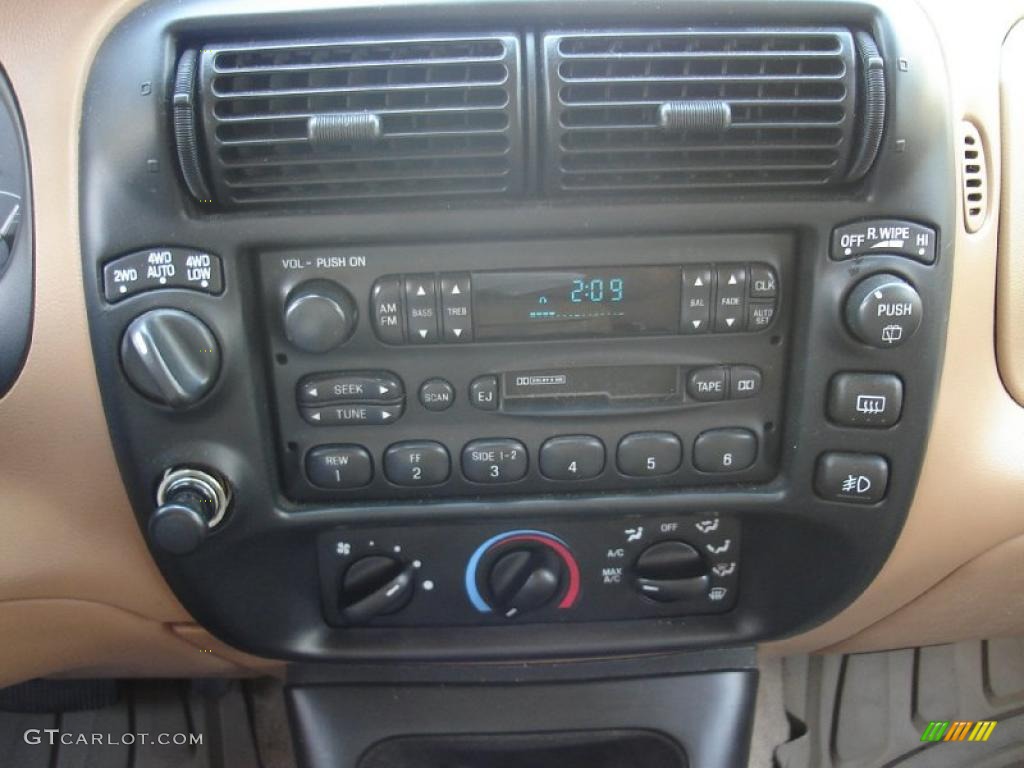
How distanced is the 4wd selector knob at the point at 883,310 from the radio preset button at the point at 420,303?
1.34ft

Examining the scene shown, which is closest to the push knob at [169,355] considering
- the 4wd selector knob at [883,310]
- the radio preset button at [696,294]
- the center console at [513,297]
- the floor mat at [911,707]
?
the center console at [513,297]

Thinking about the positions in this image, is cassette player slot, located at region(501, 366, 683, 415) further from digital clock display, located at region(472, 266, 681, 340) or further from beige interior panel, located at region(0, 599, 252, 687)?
beige interior panel, located at region(0, 599, 252, 687)

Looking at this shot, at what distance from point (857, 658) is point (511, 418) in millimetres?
913

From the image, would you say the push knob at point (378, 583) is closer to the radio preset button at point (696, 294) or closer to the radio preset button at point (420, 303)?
the radio preset button at point (420, 303)

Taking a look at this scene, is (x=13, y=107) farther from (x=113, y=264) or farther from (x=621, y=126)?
(x=621, y=126)

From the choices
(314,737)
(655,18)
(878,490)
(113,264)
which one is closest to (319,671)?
(314,737)

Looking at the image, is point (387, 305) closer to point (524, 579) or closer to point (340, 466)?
point (340, 466)

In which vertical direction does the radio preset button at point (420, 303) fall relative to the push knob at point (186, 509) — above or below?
above

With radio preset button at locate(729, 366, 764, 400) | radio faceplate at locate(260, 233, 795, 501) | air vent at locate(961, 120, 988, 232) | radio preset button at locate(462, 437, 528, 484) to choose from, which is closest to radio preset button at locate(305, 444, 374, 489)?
radio faceplate at locate(260, 233, 795, 501)

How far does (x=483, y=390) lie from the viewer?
950mm

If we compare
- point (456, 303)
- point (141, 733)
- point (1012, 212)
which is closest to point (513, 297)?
point (456, 303)

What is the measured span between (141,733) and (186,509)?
2.73ft

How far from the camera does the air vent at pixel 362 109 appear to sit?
82 centimetres

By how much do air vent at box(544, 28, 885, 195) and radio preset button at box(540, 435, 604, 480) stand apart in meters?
0.26
